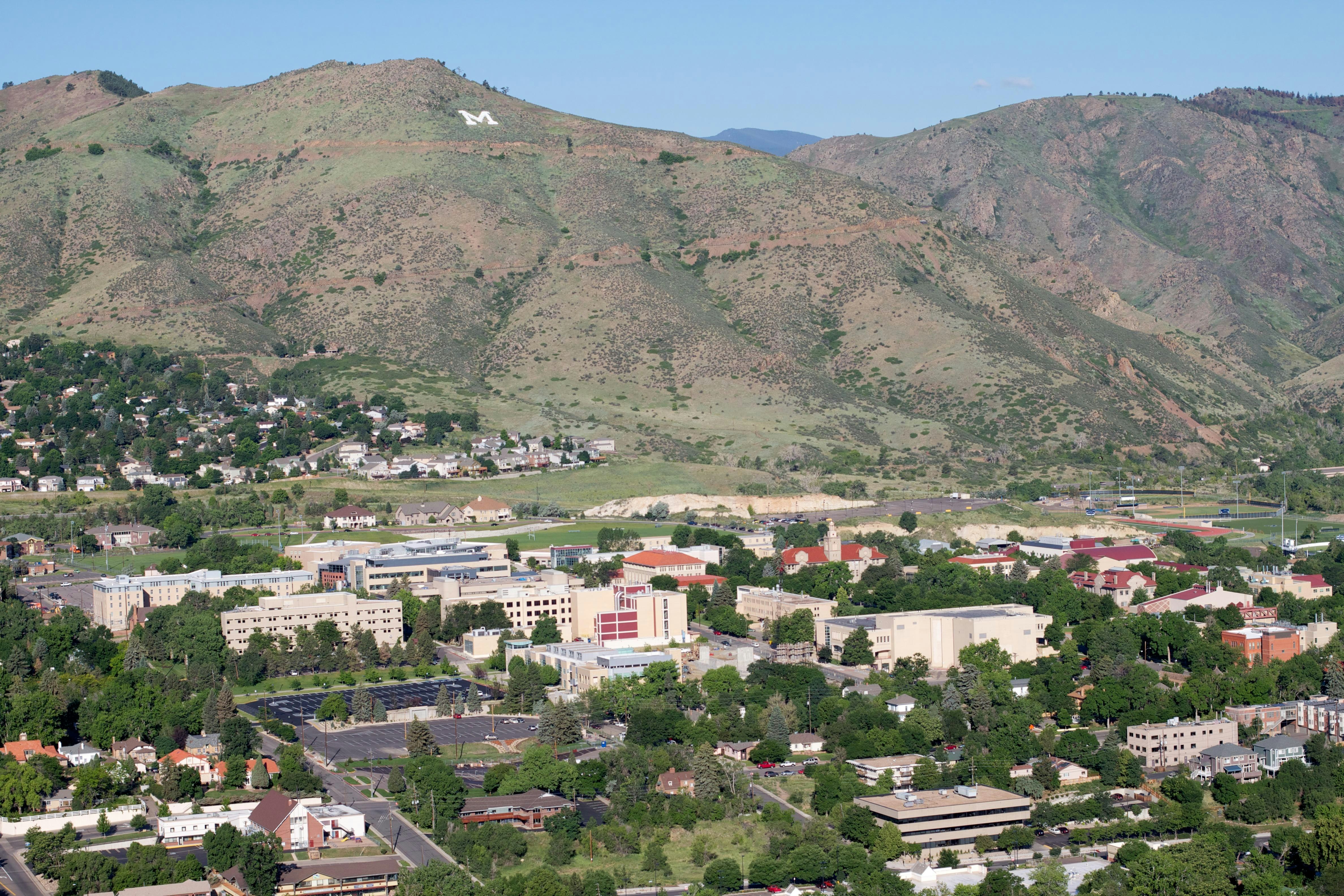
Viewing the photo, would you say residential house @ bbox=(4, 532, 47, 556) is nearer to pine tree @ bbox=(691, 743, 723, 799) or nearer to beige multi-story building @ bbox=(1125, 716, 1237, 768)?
pine tree @ bbox=(691, 743, 723, 799)

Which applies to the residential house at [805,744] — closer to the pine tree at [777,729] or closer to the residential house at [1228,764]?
the pine tree at [777,729]

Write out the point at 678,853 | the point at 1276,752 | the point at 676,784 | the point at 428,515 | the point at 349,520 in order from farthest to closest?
the point at 428,515, the point at 349,520, the point at 1276,752, the point at 676,784, the point at 678,853

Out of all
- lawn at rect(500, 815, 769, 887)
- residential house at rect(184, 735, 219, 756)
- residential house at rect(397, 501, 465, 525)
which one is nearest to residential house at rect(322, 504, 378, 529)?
residential house at rect(397, 501, 465, 525)

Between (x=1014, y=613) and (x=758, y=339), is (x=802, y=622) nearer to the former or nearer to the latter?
(x=1014, y=613)

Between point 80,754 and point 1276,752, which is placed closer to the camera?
point 80,754

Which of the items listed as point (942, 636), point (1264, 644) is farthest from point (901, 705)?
point (1264, 644)

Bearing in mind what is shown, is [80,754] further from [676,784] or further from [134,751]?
[676,784]

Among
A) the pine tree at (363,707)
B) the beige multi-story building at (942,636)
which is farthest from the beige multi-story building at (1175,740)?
the pine tree at (363,707)

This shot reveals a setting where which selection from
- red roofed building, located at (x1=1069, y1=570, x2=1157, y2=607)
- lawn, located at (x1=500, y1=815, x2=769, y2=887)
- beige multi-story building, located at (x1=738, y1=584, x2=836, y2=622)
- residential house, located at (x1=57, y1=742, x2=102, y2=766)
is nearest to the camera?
lawn, located at (x1=500, y1=815, x2=769, y2=887)
